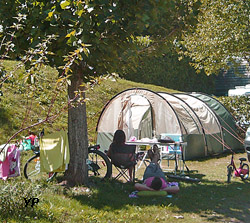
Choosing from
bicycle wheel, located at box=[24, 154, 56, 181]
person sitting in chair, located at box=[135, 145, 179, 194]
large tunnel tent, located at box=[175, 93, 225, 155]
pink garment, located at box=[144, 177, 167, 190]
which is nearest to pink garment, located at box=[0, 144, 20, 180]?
bicycle wheel, located at box=[24, 154, 56, 181]

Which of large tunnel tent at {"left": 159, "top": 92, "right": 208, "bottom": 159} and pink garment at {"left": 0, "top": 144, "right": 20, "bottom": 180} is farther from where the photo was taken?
large tunnel tent at {"left": 159, "top": 92, "right": 208, "bottom": 159}

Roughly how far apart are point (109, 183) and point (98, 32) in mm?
A: 3392

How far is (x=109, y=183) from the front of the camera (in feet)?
31.5

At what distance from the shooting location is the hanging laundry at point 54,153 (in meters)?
8.32

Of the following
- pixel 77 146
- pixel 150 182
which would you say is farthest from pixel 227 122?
pixel 77 146

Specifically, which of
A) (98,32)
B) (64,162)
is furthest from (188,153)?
(98,32)

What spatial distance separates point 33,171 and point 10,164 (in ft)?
5.27

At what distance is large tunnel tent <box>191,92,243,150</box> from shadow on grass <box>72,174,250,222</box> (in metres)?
5.38

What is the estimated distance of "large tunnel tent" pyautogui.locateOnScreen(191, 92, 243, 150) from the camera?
15.4m

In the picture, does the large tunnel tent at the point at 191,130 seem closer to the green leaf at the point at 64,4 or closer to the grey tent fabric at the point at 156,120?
the grey tent fabric at the point at 156,120

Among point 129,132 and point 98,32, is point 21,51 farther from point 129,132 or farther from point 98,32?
point 129,132

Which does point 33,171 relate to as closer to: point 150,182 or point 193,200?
point 150,182

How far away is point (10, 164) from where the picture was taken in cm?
824

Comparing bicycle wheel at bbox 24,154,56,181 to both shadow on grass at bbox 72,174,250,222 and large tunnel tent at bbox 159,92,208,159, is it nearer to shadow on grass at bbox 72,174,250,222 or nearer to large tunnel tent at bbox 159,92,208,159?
shadow on grass at bbox 72,174,250,222
